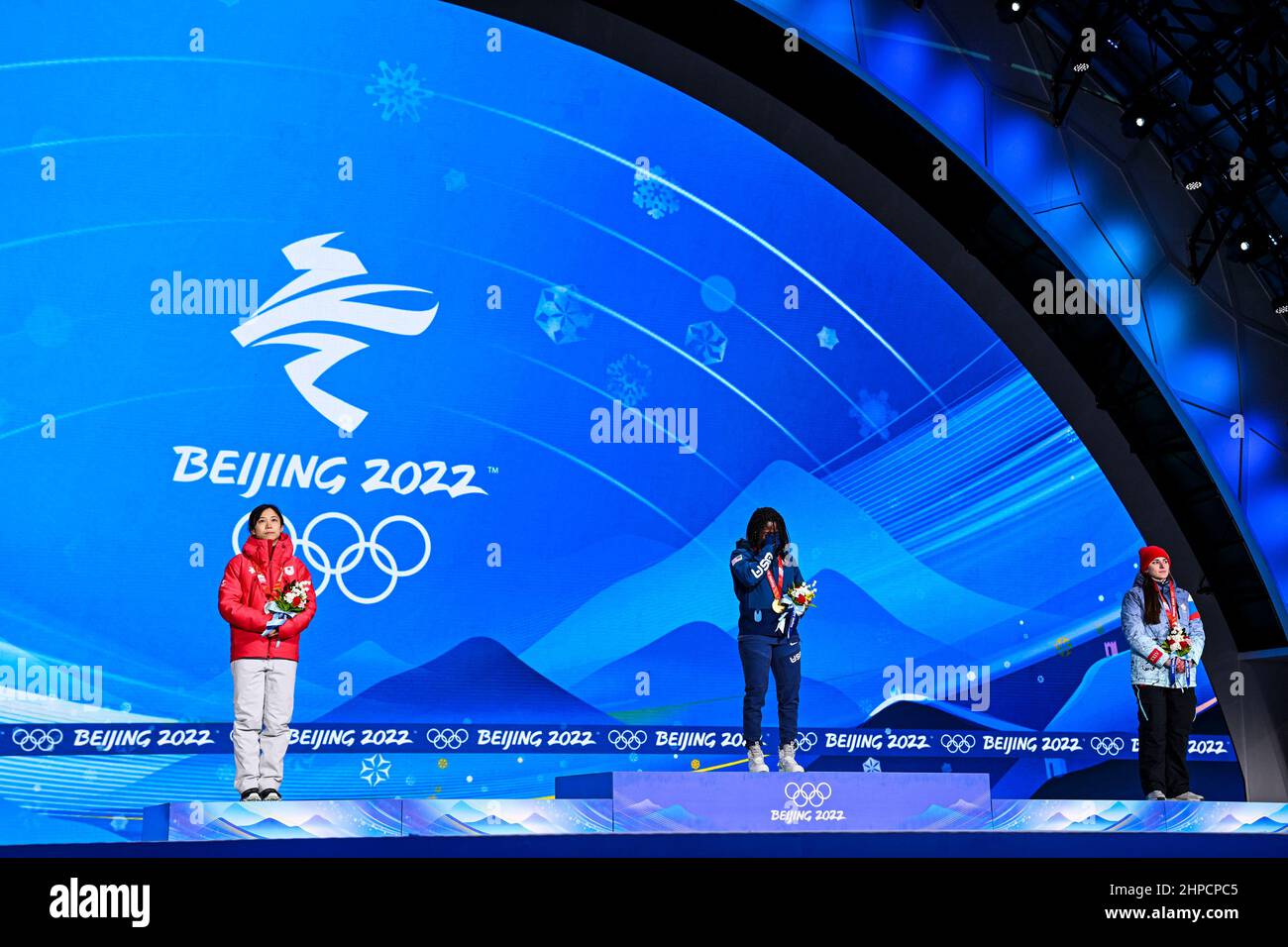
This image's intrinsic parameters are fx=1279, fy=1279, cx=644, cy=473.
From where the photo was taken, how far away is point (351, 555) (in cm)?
937

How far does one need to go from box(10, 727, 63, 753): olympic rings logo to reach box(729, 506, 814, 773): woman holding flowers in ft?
15.6

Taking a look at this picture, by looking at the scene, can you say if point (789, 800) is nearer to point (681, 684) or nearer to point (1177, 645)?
Answer: point (1177, 645)

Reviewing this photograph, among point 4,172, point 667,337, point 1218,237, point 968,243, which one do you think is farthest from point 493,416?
point 1218,237

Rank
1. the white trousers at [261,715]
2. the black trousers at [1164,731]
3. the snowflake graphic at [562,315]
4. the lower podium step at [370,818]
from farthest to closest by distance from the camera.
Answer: the snowflake graphic at [562,315], the black trousers at [1164,731], the white trousers at [261,715], the lower podium step at [370,818]

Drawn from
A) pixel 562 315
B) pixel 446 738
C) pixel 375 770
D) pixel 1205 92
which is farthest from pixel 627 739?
pixel 1205 92

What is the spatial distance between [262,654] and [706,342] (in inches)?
207

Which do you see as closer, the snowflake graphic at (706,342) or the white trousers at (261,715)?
the white trousers at (261,715)

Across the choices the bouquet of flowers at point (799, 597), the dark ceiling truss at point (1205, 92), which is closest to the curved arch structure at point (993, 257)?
the dark ceiling truss at point (1205, 92)

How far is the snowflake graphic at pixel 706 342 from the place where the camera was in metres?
10.4

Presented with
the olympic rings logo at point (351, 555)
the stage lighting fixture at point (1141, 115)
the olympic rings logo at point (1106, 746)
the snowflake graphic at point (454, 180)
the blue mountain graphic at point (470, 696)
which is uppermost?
the stage lighting fixture at point (1141, 115)

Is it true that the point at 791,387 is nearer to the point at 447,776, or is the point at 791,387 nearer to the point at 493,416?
the point at 493,416

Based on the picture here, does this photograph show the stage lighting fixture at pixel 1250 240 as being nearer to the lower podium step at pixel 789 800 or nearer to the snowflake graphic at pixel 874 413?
the snowflake graphic at pixel 874 413

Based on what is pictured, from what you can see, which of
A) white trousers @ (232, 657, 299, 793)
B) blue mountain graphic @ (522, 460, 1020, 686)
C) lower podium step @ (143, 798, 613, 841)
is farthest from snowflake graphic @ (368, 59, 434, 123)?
lower podium step @ (143, 798, 613, 841)

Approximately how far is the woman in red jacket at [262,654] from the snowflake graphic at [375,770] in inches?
120
